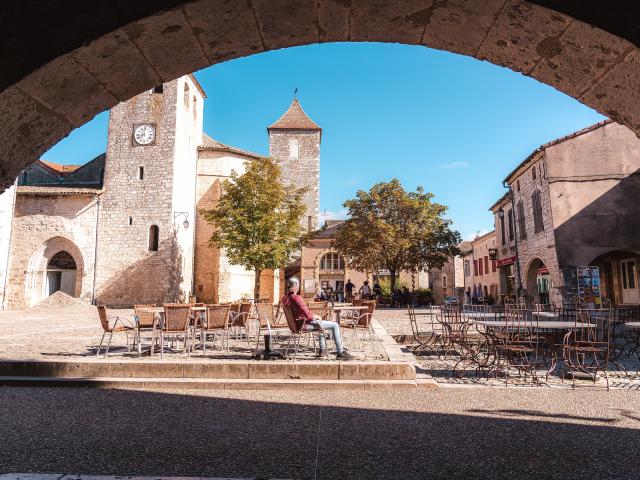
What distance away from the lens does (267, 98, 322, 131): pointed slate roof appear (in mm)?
36594

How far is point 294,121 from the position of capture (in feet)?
123

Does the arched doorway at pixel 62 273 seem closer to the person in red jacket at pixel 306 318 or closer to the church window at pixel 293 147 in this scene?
the church window at pixel 293 147

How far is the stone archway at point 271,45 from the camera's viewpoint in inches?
68.3

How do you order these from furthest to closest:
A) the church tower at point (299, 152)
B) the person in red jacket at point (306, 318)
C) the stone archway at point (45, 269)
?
the church tower at point (299, 152), the stone archway at point (45, 269), the person in red jacket at point (306, 318)

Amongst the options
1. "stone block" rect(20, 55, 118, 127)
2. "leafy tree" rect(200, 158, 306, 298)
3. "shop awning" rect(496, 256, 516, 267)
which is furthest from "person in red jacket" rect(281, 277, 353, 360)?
"shop awning" rect(496, 256, 516, 267)

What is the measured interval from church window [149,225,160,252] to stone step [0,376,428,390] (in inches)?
703

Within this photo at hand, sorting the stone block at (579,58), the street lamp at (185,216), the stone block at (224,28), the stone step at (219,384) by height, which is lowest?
the stone step at (219,384)

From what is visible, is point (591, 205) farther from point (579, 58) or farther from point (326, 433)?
point (579, 58)

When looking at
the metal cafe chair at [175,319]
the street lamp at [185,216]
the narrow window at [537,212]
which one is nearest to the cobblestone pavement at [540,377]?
the metal cafe chair at [175,319]

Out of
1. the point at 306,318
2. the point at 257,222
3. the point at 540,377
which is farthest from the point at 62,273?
the point at 540,377

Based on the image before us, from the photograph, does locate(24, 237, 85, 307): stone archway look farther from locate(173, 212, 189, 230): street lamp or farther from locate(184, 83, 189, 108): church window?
locate(184, 83, 189, 108): church window

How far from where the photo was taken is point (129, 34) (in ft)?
5.87

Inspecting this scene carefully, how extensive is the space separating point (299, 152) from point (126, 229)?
17.7 m

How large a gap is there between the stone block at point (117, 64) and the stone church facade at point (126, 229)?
21199mm
